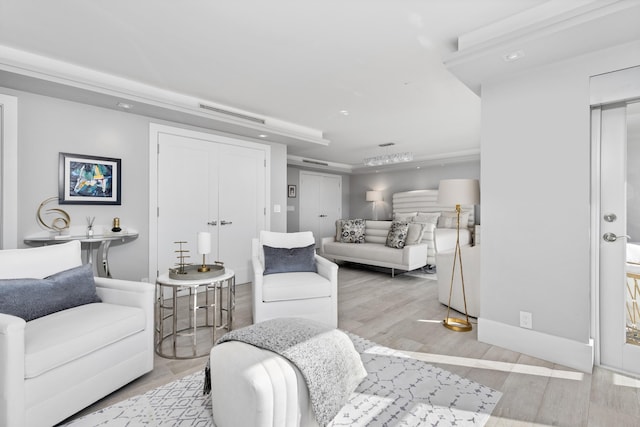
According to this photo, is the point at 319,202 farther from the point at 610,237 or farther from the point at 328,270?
the point at 610,237

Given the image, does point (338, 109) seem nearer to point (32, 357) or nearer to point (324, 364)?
point (324, 364)

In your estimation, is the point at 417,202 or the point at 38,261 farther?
the point at 417,202

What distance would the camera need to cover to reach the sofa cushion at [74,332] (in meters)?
1.44

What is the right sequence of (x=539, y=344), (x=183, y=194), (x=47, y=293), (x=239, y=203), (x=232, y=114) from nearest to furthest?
(x=47, y=293), (x=539, y=344), (x=232, y=114), (x=183, y=194), (x=239, y=203)

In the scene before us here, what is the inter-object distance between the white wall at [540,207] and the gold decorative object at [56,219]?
3.98 m

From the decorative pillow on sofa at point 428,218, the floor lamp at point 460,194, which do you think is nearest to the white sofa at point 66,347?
A: the floor lamp at point 460,194

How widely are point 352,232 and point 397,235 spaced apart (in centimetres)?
99

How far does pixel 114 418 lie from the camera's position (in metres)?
1.60

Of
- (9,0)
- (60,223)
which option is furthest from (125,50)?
(60,223)

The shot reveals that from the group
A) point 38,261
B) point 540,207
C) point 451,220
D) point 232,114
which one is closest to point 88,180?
point 38,261

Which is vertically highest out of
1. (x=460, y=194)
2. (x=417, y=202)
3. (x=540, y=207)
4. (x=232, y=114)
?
(x=232, y=114)

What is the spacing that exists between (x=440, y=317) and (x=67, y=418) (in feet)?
9.79

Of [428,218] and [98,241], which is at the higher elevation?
[428,218]

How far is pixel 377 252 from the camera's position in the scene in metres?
5.10
